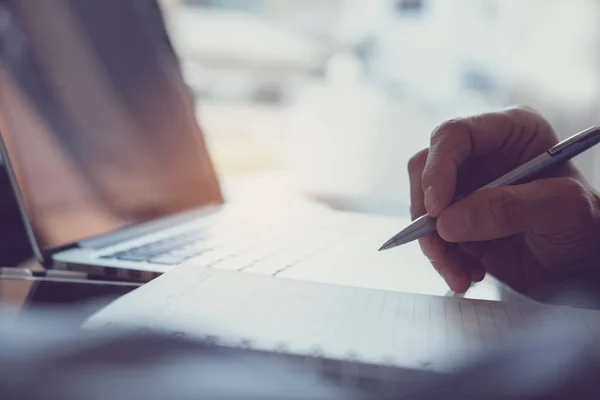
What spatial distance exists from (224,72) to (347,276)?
690mm

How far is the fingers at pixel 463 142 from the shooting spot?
379 millimetres

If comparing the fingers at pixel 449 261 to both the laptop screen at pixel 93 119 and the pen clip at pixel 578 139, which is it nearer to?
the pen clip at pixel 578 139

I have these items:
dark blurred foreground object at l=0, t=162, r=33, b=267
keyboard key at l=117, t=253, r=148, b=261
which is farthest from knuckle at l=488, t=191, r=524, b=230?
dark blurred foreground object at l=0, t=162, r=33, b=267

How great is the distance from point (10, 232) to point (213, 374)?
0.40m

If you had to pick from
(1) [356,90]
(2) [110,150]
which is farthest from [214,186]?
(1) [356,90]

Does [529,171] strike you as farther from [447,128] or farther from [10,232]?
[10,232]

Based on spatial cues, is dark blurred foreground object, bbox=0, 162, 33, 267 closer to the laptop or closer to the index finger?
the laptop

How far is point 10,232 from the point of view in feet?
1.71

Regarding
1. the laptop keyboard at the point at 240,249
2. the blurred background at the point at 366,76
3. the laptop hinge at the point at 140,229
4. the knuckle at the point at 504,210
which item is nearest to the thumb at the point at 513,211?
the knuckle at the point at 504,210

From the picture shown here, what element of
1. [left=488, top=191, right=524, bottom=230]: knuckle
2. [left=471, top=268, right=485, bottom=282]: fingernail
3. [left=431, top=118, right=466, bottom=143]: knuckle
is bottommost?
[left=471, top=268, right=485, bottom=282]: fingernail

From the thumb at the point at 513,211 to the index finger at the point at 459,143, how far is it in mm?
16

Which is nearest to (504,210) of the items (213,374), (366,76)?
(213,374)

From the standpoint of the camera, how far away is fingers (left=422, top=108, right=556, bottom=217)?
379mm

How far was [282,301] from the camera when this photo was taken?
305 millimetres
